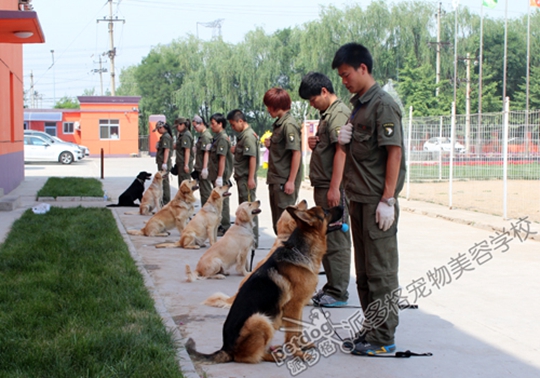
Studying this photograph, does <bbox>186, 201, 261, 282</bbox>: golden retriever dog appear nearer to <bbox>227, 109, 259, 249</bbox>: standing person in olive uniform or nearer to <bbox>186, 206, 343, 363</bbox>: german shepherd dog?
<bbox>227, 109, 259, 249</bbox>: standing person in olive uniform

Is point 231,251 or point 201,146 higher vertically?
point 201,146

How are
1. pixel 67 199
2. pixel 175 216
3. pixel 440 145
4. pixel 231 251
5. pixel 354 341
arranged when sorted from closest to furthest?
pixel 354 341
pixel 231 251
pixel 175 216
pixel 67 199
pixel 440 145

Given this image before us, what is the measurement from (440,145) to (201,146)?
29.9 ft

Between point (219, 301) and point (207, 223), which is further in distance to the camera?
point (207, 223)

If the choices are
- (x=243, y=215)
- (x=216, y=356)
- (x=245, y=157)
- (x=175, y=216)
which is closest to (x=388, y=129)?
(x=216, y=356)

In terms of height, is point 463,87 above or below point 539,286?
above

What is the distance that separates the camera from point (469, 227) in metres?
12.9

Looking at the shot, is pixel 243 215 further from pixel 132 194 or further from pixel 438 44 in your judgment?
pixel 438 44

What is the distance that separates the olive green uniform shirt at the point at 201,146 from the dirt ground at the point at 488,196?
7.00 metres

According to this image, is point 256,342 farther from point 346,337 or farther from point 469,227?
point 469,227

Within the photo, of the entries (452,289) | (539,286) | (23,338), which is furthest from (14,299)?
(539,286)

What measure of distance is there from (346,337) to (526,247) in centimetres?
615

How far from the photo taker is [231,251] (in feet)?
25.7

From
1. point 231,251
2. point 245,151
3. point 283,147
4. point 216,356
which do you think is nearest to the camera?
point 216,356
